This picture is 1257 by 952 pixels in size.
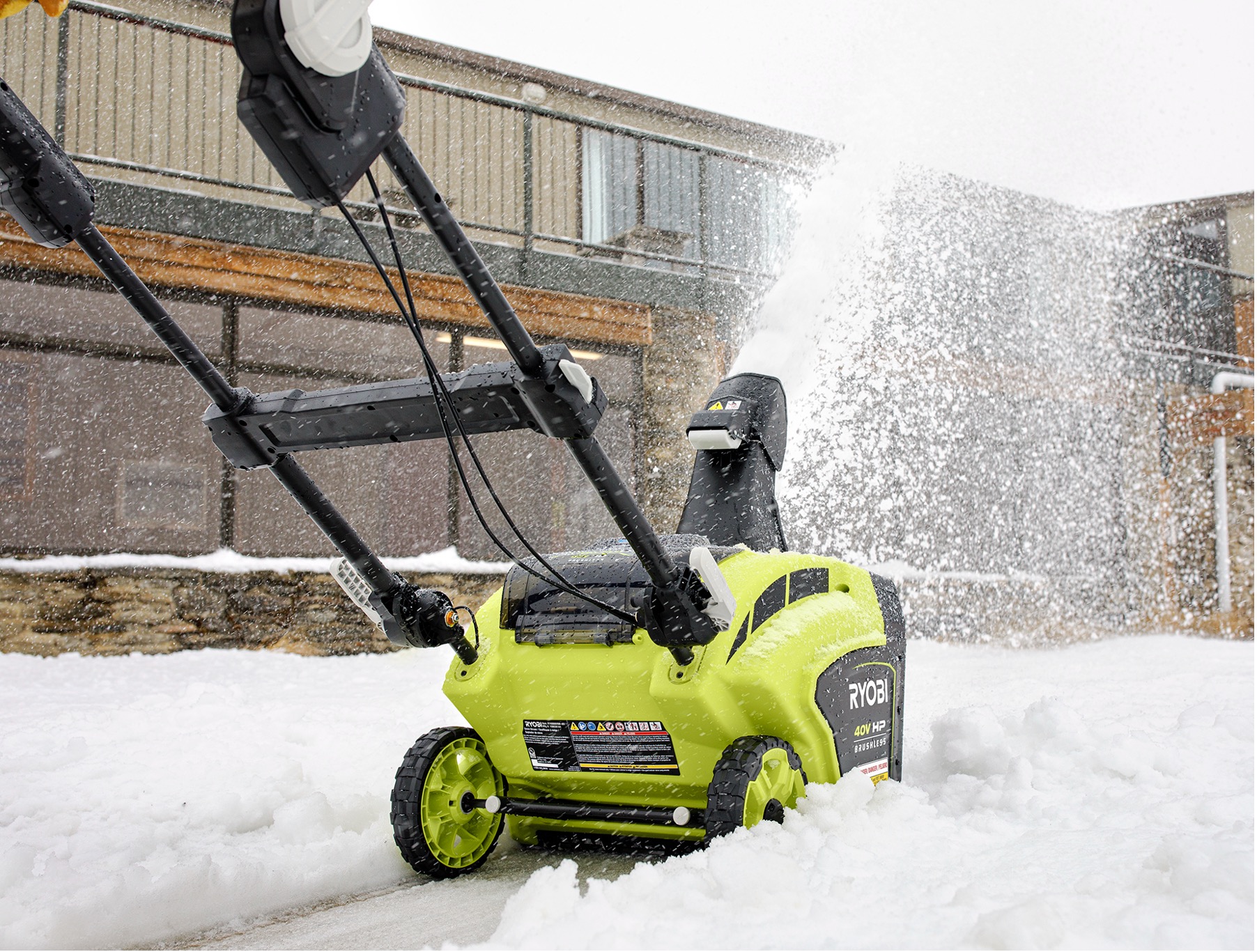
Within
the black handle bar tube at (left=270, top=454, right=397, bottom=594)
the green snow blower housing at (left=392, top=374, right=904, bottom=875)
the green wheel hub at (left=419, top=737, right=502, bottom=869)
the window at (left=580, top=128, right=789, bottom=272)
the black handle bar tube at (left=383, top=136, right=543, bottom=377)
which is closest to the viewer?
the black handle bar tube at (left=383, top=136, right=543, bottom=377)

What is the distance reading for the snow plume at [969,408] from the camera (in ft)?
34.9

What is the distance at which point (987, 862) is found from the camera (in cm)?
261

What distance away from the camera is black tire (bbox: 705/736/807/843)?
2699 millimetres

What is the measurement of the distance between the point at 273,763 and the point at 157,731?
0.83 m

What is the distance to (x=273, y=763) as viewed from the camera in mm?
4051

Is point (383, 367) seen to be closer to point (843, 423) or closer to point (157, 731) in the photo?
point (843, 423)

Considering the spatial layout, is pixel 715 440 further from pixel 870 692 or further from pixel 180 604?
pixel 180 604

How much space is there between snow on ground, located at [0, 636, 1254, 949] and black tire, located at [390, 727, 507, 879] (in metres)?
0.10

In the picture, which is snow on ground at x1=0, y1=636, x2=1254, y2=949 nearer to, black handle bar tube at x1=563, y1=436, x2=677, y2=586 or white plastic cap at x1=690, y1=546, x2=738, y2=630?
white plastic cap at x1=690, y1=546, x2=738, y2=630

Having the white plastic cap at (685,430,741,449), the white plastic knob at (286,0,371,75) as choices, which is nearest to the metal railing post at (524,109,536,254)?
the white plastic cap at (685,430,741,449)


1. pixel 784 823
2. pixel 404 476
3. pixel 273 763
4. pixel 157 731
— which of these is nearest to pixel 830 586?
pixel 784 823

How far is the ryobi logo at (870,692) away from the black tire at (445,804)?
1.11 meters

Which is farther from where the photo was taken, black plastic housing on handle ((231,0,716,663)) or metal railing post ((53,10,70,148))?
metal railing post ((53,10,70,148))

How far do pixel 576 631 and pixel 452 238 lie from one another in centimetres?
143
